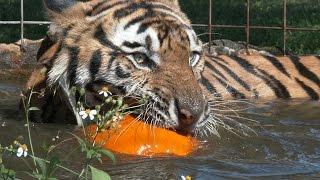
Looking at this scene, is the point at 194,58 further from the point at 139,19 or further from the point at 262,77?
the point at 262,77

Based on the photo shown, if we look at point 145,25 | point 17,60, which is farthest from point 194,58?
point 17,60

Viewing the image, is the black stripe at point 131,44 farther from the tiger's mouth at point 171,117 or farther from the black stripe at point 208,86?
the black stripe at point 208,86

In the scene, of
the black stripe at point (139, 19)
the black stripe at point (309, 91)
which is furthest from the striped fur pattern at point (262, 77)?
the black stripe at point (139, 19)

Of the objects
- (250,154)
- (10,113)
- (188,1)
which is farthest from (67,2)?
(188,1)

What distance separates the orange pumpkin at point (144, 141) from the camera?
3.98 m

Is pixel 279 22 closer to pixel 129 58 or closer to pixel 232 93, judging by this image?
pixel 232 93

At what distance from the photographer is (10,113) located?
5.31 m

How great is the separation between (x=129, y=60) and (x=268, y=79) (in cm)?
235

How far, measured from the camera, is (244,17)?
12.0 m

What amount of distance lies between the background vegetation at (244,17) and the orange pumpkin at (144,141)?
561 centimetres

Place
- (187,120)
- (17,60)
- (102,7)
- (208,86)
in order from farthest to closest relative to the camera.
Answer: (17,60), (208,86), (102,7), (187,120)

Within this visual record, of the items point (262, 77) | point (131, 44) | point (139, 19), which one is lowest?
point (262, 77)

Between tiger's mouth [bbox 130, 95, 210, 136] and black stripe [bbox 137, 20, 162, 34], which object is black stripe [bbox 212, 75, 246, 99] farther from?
tiger's mouth [bbox 130, 95, 210, 136]

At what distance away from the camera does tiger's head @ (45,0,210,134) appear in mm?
4012
